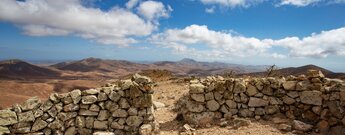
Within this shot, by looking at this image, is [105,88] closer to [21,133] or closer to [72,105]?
[72,105]

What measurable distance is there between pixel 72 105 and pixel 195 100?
496 centimetres

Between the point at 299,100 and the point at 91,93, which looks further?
the point at 299,100

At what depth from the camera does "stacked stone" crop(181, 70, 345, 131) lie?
40.2ft

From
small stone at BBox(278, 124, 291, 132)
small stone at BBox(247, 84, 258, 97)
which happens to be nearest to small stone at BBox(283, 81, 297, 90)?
small stone at BBox(247, 84, 258, 97)

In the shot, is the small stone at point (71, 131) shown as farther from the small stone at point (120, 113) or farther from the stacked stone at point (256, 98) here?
the stacked stone at point (256, 98)

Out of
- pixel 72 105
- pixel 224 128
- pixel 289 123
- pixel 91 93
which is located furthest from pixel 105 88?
pixel 289 123

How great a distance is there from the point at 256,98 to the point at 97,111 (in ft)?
21.3

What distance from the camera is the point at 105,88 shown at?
455 inches

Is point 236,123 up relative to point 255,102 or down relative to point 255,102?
down

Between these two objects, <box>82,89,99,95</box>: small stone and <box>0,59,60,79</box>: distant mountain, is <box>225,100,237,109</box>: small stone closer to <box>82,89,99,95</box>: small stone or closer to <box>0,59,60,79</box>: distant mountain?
<box>82,89,99,95</box>: small stone

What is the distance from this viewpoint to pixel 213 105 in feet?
42.1

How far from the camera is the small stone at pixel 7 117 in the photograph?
10.7 metres

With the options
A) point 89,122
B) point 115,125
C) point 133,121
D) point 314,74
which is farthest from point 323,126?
point 89,122

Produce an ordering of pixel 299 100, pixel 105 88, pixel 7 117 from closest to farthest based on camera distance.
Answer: pixel 7 117 → pixel 105 88 → pixel 299 100
